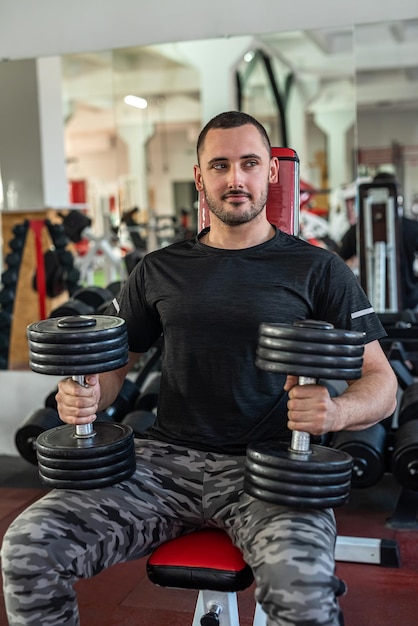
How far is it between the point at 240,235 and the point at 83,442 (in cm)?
59

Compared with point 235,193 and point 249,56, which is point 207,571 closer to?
point 235,193

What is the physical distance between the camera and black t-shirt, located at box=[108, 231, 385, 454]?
5.14ft

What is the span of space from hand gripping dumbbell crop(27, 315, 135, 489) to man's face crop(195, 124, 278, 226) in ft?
1.21

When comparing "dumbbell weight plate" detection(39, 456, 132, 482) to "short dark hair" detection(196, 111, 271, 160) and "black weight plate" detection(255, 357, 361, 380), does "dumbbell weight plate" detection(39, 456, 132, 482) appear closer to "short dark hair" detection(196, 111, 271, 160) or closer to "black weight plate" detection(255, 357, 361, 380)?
"black weight plate" detection(255, 357, 361, 380)

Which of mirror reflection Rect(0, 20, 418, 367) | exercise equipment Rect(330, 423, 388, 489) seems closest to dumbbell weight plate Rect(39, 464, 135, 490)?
exercise equipment Rect(330, 423, 388, 489)

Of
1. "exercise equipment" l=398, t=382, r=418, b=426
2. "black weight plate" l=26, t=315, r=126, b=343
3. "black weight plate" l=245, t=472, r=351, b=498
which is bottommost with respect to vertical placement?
"exercise equipment" l=398, t=382, r=418, b=426

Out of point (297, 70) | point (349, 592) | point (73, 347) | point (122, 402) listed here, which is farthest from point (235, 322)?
point (297, 70)

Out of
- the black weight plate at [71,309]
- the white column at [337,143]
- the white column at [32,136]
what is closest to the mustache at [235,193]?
the black weight plate at [71,309]

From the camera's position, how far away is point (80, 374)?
4.54 feet

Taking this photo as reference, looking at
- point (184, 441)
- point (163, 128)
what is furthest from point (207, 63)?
point (184, 441)

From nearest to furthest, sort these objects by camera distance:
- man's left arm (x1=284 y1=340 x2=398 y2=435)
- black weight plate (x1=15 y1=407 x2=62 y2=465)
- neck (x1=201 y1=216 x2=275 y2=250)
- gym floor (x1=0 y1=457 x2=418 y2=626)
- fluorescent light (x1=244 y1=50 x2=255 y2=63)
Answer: man's left arm (x1=284 y1=340 x2=398 y2=435) → neck (x1=201 y1=216 x2=275 y2=250) → gym floor (x1=0 y1=457 x2=418 y2=626) → black weight plate (x1=15 y1=407 x2=62 y2=465) → fluorescent light (x1=244 y1=50 x2=255 y2=63)

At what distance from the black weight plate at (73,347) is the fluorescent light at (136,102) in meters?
3.40

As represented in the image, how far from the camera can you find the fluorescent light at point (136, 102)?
4.51 meters

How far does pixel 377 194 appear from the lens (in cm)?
365
